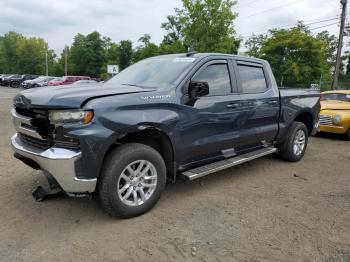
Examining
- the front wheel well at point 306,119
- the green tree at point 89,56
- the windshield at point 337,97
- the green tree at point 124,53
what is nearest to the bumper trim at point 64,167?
the front wheel well at point 306,119

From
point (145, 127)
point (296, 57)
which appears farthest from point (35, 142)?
point (296, 57)

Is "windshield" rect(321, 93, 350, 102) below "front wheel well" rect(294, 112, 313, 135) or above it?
above

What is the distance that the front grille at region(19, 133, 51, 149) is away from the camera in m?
3.28

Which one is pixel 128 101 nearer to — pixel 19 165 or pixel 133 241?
pixel 133 241

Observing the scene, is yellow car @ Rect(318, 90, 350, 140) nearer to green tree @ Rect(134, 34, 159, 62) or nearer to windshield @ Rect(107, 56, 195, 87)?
windshield @ Rect(107, 56, 195, 87)

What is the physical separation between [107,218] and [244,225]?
153cm

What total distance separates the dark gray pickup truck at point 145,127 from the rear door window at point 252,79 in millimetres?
19

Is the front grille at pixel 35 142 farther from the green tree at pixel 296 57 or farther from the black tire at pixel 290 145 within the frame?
the green tree at pixel 296 57

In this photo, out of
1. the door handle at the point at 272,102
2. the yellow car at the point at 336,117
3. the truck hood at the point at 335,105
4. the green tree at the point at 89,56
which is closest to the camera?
the door handle at the point at 272,102

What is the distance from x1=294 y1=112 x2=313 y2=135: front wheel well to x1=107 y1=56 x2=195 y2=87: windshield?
318cm

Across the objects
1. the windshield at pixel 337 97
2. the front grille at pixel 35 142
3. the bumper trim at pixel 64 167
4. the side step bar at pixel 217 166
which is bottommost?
the side step bar at pixel 217 166

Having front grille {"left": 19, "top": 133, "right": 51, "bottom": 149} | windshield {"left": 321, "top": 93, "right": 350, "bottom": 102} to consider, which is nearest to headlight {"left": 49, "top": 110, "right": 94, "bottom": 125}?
front grille {"left": 19, "top": 133, "right": 51, "bottom": 149}

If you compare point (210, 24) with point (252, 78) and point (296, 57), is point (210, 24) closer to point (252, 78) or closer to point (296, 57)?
point (296, 57)

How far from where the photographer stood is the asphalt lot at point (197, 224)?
294cm
